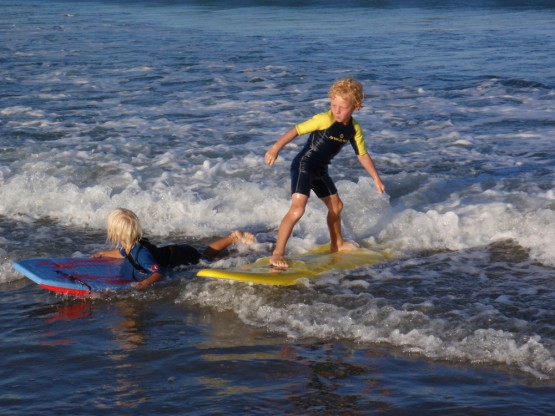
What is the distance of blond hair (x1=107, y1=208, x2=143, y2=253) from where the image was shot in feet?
23.1

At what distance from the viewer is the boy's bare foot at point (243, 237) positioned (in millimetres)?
8227

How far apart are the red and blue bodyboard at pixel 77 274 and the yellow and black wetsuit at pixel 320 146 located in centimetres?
162

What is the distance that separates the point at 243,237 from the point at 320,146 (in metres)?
1.33

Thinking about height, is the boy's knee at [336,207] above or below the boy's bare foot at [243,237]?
above

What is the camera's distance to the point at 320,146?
742 cm

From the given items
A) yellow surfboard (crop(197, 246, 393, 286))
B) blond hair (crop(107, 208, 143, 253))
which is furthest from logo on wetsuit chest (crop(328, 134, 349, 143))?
blond hair (crop(107, 208, 143, 253))

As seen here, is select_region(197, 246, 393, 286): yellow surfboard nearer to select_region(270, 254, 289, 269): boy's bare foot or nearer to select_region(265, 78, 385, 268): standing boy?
select_region(270, 254, 289, 269): boy's bare foot

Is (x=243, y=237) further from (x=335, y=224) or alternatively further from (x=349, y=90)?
(x=349, y=90)

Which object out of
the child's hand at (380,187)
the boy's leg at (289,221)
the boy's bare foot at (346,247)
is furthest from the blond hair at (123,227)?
the child's hand at (380,187)

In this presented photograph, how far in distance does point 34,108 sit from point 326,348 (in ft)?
32.6

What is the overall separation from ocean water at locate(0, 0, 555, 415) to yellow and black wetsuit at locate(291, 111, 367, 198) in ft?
2.87

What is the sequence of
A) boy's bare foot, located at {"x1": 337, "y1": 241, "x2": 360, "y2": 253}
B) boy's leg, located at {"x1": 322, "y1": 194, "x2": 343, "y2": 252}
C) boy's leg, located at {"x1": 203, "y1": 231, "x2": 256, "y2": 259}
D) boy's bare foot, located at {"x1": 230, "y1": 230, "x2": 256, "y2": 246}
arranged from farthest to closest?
Answer: 1. boy's bare foot, located at {"x1": 230, "y1": 230, "x2": 256, "y2": 246}
2. boy's leg, located at {"x1": 203, "y1": 231, "x2": 256, "y2": 259}
3. boy's bare foot, located at {"x1": 337, "y1": 241, "x2": 360, "y2": 253}
4. boy's leg, located at {"x1": 322, "y1": 194, "x2": 343, "y2": 252}

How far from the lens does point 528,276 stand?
727cm

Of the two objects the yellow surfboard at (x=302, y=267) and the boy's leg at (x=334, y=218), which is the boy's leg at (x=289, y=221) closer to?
the yellow surfboard at (x=302, y=267)
